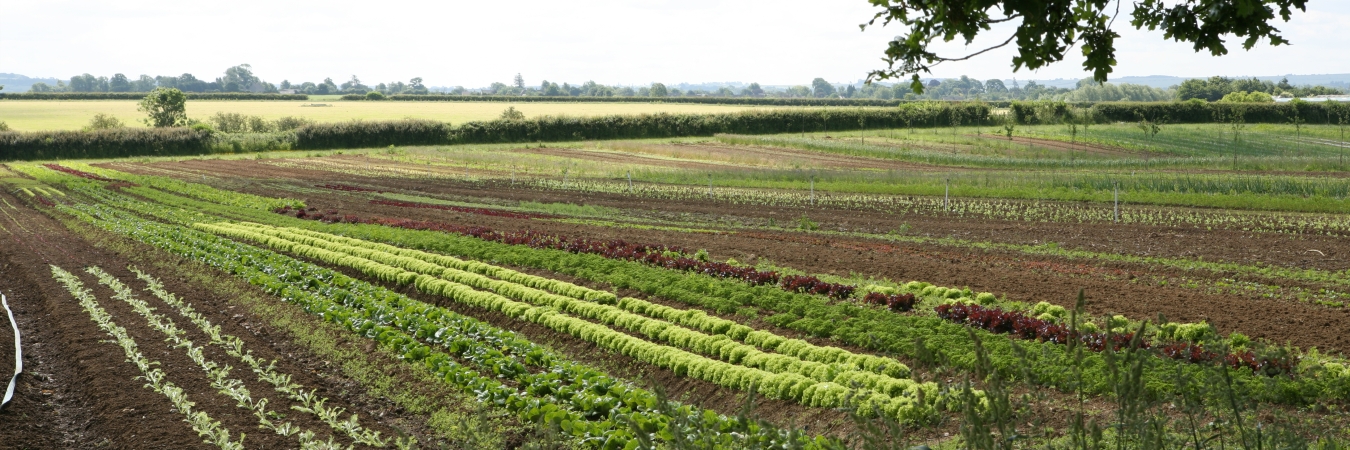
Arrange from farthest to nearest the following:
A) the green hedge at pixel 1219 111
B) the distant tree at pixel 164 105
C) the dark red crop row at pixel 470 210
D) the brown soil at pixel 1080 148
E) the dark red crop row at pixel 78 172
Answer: the distant tree at pixel 164 105 → the green hedge at pixel 1219 111 → the brown soil at pixel 1080 148 → the dark red crop row at pixel 78 172 → the dark red crop row at pixel 470 210

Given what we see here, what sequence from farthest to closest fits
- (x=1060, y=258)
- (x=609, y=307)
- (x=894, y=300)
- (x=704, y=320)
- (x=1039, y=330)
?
(x=1060, y=258)
(x=609, y=307)
(x=894, y=300)
(x=704, y=320)
(x=1039, y=330)

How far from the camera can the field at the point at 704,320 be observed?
27.5 ft

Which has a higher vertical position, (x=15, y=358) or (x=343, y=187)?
(x=343, y=187)

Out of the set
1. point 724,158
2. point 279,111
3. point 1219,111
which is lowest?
point 724,158

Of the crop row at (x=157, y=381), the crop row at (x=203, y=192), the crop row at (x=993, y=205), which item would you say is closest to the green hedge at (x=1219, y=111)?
the crop row at (x=993, y=205)

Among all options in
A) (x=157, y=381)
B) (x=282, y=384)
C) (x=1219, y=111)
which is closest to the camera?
(x=157, y=381)

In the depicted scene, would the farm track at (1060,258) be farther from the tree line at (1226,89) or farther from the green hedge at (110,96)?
the green hedge at (110,96)

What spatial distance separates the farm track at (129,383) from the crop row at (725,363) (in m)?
3.24

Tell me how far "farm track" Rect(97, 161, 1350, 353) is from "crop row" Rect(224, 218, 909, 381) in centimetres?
383

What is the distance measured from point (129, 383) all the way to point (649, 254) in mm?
10178

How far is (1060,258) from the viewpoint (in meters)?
20.2

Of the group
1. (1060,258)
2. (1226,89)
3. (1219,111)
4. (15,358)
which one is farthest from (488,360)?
(1226,89)

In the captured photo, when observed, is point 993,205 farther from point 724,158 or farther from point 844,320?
point 724,158

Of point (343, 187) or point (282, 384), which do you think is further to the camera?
point (343, 187)
